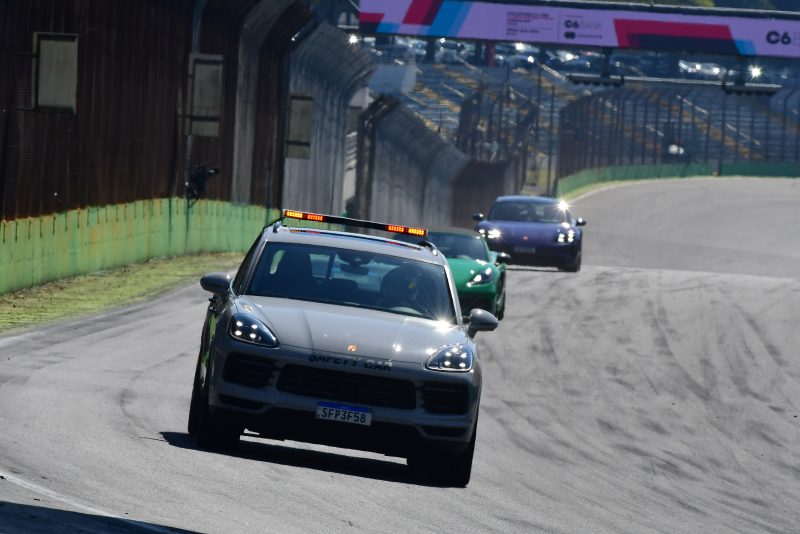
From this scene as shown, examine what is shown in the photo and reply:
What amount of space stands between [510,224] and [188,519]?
24.6 m

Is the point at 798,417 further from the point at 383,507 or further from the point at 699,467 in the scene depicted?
the point at 383,507

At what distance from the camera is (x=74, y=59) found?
2142 centimetres

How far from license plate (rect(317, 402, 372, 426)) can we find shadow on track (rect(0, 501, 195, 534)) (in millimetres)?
2134

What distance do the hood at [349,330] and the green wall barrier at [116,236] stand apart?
10632 mm

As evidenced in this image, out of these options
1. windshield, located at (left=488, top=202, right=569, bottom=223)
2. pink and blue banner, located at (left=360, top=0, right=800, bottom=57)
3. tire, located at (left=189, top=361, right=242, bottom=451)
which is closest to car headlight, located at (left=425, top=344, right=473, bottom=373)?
tire, located at (left=189, top=361, right=242, bottom=451)

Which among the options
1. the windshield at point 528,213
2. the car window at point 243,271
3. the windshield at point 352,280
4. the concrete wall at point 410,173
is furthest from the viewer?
the concrete wall at point 410,173

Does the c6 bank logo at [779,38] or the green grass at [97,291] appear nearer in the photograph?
the green grass at [97,291]

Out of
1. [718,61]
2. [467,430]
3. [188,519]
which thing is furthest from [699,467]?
[718,61]

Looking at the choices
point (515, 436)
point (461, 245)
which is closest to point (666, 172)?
point (461, 245)

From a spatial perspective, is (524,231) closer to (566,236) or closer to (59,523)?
(566,236)

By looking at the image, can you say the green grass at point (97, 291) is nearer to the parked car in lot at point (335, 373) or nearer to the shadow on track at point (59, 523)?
the parked car in lot at point (335, 373)

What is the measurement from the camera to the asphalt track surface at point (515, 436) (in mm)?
8547

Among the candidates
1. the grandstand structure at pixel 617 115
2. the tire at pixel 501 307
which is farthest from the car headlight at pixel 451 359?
the grandstand structure at pixel 617 115

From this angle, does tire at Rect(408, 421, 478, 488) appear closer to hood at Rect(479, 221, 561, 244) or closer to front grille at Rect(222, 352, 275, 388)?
front grille at Rect(222, 352, 275, 388)
